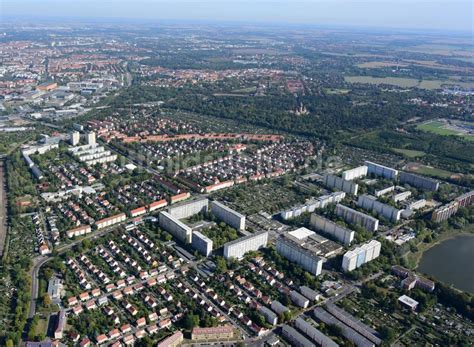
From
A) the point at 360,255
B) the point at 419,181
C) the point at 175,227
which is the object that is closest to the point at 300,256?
the point at 360,255

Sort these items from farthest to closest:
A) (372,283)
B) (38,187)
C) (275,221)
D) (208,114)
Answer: (208,114), (38,187), (275,221), (372,283)

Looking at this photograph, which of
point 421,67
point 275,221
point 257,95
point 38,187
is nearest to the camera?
point 275,221

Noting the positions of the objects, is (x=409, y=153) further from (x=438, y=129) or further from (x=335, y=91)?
(x=335, y=91)

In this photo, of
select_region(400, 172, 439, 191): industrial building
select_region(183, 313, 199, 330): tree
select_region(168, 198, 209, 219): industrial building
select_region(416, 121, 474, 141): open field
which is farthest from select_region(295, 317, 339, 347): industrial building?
select_region(416, 121, 474, 141): open field

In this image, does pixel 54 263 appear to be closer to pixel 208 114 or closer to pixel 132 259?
pixel 132 259

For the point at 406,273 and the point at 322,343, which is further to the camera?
the point at 406,273

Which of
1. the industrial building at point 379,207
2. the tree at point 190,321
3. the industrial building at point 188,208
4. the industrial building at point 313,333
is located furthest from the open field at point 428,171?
the tree at point 190,321

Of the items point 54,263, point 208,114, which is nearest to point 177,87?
point 208,114

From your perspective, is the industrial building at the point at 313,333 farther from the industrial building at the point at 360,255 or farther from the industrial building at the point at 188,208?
the industrial building at the point at 188,208
